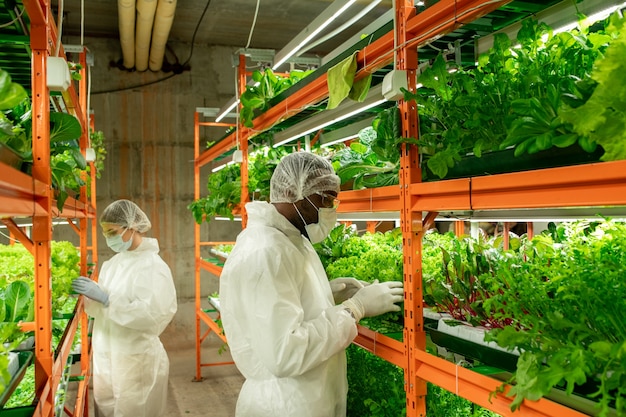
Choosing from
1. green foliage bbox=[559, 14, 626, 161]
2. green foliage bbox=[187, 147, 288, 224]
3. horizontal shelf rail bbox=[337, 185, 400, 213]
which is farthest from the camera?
green foliage bbox=[187, 147, 288, 224]

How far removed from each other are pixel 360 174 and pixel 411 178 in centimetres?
68

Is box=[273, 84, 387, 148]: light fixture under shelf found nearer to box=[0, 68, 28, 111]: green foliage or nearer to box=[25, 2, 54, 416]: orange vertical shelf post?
box=[25, 2, 54, 416]: orange vertical shelf post

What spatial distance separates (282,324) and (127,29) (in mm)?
5991

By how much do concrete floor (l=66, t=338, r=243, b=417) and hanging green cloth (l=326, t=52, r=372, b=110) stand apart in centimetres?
471

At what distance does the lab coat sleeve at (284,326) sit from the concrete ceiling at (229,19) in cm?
529

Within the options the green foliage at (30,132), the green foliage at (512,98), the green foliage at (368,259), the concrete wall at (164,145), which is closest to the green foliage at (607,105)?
the green foliage at (512,98)

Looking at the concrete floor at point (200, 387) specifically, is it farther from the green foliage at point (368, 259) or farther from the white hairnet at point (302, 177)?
the white hairnet at point (302, 177)

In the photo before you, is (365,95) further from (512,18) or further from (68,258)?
(68,258)

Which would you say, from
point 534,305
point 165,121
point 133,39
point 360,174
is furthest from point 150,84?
point 534,305

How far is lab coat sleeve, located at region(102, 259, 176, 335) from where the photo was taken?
180 inches

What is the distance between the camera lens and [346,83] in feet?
8.57

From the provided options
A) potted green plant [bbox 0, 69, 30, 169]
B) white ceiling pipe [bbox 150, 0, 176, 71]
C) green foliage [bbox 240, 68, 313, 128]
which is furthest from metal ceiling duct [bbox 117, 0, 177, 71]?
potted green plant [bbox 0, 69, 30, 169]

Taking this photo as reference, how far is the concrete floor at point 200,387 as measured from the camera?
6.41 m

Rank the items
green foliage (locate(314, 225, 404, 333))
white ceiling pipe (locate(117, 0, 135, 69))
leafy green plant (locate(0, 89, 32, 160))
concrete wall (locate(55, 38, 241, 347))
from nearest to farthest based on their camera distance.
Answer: leafy green plant (locate(0, 89, 32, 160))
green foliage (locate(314, 225, 404, 333))
white ceiling pipe (locate(117, 0, 135, 69))
concrete wall (locate(55, 38, 241, 347))
